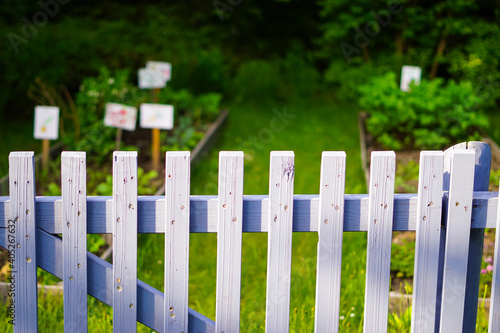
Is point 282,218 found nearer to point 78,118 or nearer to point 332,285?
point 332,285

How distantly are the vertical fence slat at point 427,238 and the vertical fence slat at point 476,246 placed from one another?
0.20m

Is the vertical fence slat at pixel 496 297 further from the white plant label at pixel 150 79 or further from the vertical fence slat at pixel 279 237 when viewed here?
the white plant label at pixel 150 79

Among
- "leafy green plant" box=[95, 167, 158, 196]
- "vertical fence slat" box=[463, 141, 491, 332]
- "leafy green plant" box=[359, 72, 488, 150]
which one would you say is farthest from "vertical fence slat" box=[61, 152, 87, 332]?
"leafy green plant" box=[359, 72, 488, 150]

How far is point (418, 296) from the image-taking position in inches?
95.1

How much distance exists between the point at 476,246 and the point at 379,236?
1.55ft

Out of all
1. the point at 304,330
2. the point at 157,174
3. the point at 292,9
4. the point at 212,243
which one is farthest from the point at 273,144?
the point at 292,9

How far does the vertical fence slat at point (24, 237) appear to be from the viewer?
2.25 m

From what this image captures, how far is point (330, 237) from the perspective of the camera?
2.32 metres

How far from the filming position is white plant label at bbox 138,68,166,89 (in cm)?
655

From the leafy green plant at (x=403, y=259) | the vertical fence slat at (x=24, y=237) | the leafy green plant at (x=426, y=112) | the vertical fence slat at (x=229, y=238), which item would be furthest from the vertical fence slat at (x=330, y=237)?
the leafy green plant at (x=426, y=112)

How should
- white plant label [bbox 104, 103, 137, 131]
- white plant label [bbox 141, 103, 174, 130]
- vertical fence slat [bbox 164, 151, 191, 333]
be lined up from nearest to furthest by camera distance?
vertical fence slat [bbox 164, 151, 191, 333] < white plant label [bbox 104, 103, 137, 131] < white plant label [bbox 141, 103, 174, 130]

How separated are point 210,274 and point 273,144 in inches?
128

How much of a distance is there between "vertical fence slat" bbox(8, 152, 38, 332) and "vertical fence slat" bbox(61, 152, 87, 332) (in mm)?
123

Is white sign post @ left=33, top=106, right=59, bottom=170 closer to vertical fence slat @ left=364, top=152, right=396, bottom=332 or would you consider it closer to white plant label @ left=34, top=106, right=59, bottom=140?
white plant label @ left=34, top=106, right=59, bottom=140
